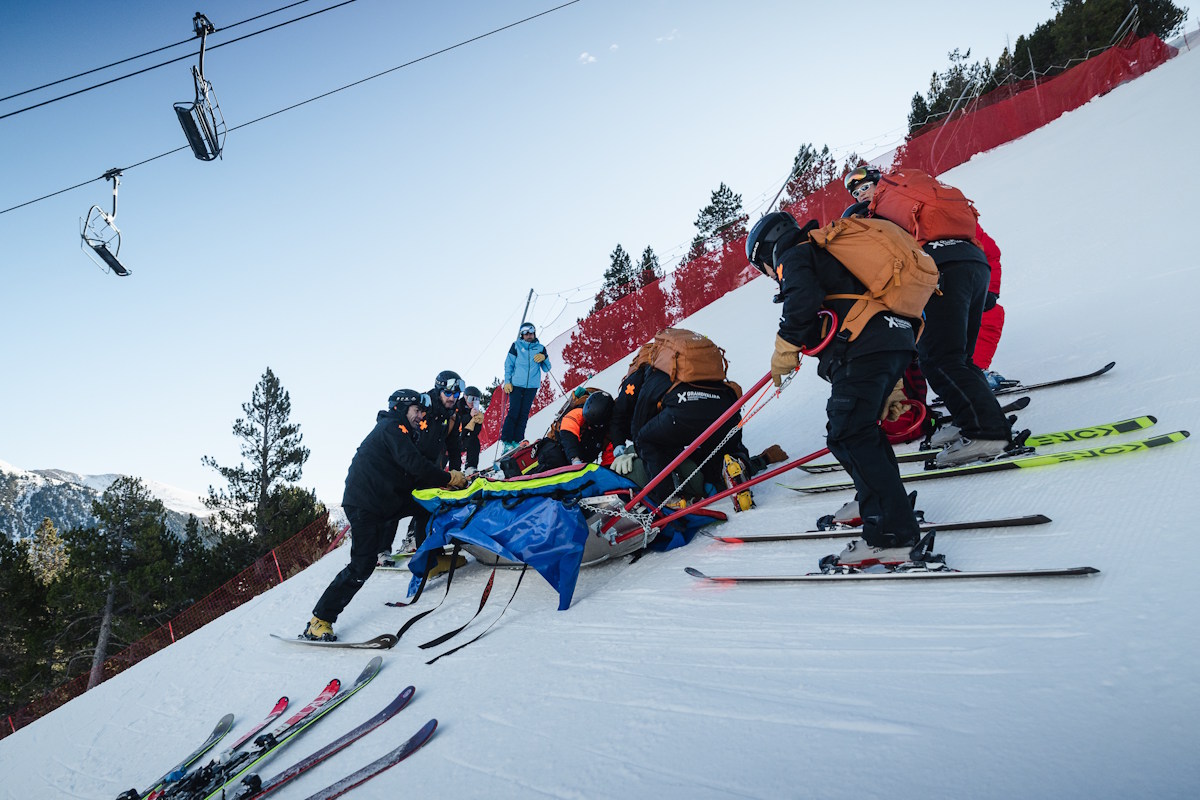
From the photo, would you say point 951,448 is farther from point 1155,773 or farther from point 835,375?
point 1155,773

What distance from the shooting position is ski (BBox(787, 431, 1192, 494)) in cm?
278

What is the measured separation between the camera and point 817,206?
50.9 ft

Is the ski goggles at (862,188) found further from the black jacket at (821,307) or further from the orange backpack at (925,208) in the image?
the black jacket at (821,307)

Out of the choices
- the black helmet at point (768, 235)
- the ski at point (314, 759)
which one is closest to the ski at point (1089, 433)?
the black helmet at point (768, 235)

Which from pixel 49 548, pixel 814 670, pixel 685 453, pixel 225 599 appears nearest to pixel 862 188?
pixel 685 453

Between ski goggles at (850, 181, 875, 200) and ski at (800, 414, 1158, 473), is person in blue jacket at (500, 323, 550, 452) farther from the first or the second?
ski at (800, 414, 1158, 473)

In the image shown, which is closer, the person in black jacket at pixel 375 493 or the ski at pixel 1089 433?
the ski at pixel 1089 433

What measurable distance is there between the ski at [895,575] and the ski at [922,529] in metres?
0.46

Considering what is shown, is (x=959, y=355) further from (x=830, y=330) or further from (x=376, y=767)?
(x=376, y=767)

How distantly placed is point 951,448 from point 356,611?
445 cm

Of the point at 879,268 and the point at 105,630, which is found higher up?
the point at 879,268

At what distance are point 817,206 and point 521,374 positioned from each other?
10623 millimetres

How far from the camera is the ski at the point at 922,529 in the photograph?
257cm

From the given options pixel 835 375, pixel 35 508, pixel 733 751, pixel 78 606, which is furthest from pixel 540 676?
pixel 35 508
